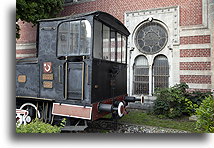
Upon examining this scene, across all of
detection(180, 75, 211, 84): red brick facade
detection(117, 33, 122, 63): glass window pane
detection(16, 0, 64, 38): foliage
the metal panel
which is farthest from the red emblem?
detection(180, 75, 211, 84): red brick facade

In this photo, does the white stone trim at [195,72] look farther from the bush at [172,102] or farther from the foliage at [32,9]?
the foliage at [32,9]

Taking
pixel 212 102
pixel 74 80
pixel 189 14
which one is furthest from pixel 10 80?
pixel 189 14

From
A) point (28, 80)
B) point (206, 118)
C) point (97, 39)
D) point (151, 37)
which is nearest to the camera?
point (97, 39)

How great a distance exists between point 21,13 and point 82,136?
3.32m

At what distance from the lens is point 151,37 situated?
296 inches

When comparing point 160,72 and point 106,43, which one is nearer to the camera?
point 106,43

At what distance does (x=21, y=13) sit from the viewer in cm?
452

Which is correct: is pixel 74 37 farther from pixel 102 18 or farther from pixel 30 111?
pixel 30 111

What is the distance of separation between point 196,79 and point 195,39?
1.45m

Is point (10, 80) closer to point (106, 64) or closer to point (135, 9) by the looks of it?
point (106, 64)

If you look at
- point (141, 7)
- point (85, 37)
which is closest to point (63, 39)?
point (85, 37)

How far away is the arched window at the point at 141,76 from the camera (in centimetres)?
749

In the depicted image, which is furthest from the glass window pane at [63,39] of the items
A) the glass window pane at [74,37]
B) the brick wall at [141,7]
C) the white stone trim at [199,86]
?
the white stone trim at [199,86]

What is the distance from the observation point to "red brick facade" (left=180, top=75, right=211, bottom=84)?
20.9 feet
